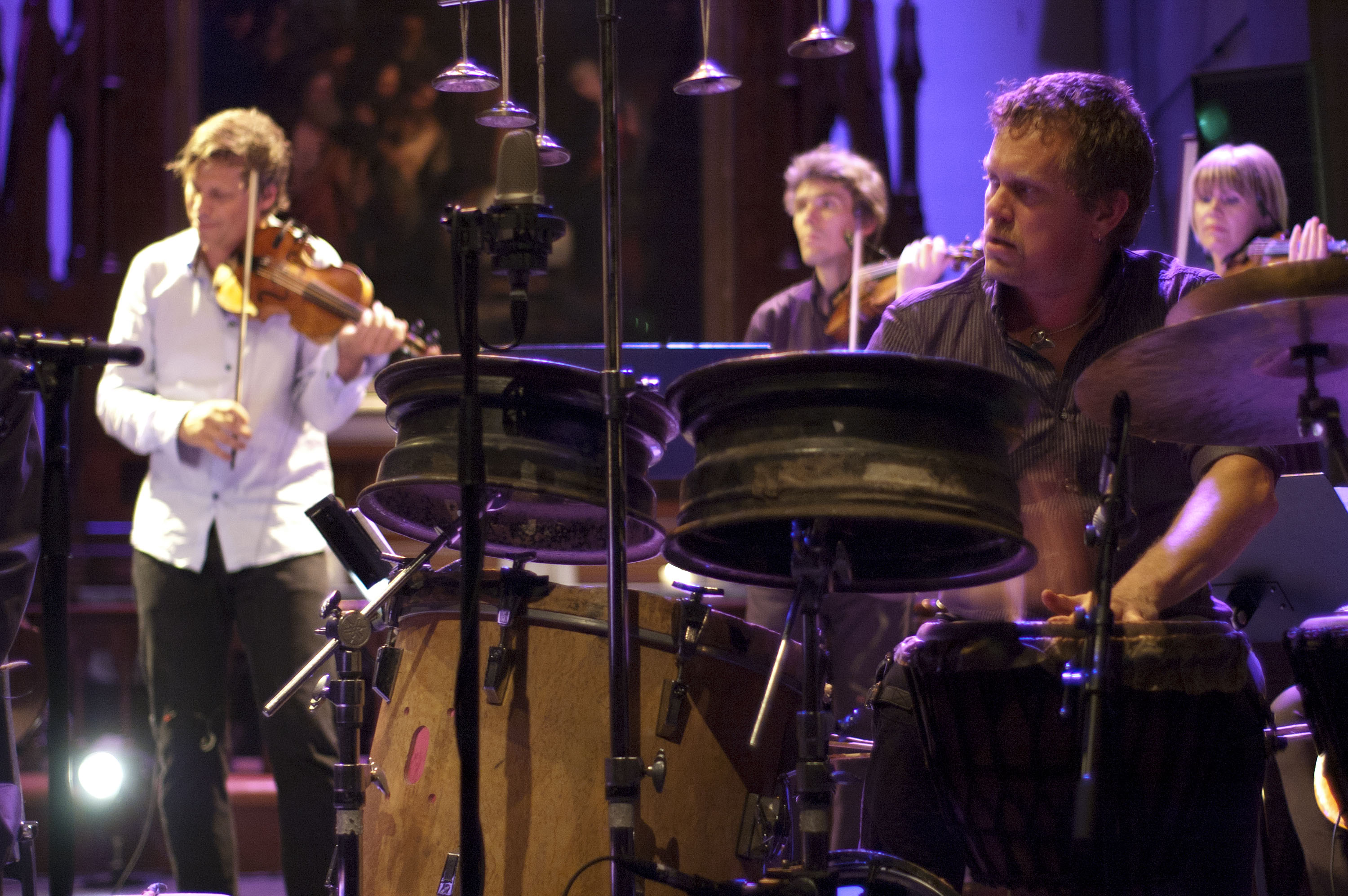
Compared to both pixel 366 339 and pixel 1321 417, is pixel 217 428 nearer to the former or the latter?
pixel 366 339

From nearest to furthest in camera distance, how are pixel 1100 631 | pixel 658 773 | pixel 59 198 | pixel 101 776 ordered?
pixel 1100 631 < pixel 658 773 < pixel 101 776 < pixel 59 198

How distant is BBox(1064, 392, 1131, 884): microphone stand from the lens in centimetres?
137

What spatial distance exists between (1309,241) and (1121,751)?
2.58 metres

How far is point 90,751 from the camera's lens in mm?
4648

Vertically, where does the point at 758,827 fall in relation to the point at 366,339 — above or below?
below

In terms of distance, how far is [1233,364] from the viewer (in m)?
1.47

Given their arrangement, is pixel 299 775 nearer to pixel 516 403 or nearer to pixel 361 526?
pixel 361 526

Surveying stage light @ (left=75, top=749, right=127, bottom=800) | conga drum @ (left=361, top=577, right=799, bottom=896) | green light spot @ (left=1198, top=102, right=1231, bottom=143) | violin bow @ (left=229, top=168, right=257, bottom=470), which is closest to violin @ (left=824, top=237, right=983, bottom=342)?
green light spot @ (left=1198, top=102, right=1231, bottom=143)

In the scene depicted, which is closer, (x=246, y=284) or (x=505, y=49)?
(x=505, y=49)

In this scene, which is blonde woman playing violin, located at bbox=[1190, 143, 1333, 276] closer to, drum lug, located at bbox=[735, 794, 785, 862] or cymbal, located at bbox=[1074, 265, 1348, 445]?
cymbal, located at bbox=[1074, 265, 1348, 445]

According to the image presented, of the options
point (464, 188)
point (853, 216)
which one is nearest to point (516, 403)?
point (853, 216)

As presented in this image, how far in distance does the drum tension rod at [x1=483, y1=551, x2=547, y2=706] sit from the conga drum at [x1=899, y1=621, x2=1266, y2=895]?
0.64 metres

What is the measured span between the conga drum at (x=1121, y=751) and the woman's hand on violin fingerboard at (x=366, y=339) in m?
2.27

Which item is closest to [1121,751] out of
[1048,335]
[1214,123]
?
[1048,335]
